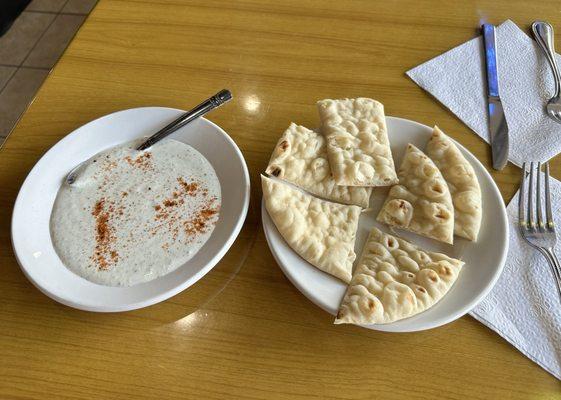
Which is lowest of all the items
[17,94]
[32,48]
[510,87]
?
[17,94]

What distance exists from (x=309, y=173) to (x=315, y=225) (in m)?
0.16

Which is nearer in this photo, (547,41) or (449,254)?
(449,254)

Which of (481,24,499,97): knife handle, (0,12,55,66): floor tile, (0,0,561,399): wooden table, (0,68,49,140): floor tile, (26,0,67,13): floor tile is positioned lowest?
(0,68,49,140): floor tile

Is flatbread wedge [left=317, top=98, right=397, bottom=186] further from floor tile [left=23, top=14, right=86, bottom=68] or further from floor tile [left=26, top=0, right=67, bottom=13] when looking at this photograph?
floor tile [left=26, top=0, right=67, bottom=13]

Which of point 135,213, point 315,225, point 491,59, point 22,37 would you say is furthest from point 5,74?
point 491,59

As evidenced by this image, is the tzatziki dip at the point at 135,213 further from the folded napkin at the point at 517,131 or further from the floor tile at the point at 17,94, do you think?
the floor tile at the point at 17,94

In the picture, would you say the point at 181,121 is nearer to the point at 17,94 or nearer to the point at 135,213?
the point at 135,213

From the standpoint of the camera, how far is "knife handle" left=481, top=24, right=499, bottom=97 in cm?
134

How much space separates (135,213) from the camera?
3.48ft

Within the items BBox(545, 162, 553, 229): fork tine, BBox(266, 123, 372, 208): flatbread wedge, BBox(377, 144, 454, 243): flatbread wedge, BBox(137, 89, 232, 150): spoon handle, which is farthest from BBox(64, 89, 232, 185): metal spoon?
BBox(545, 162, 553, 229): fork tine

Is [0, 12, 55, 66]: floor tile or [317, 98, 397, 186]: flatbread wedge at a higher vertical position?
[317, 98, 397, 186]: flatbread wedge

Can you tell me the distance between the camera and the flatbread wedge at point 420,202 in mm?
991

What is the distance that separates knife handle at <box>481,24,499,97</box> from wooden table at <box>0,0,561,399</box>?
58mm

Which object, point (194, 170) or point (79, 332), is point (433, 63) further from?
point (79, 332)
